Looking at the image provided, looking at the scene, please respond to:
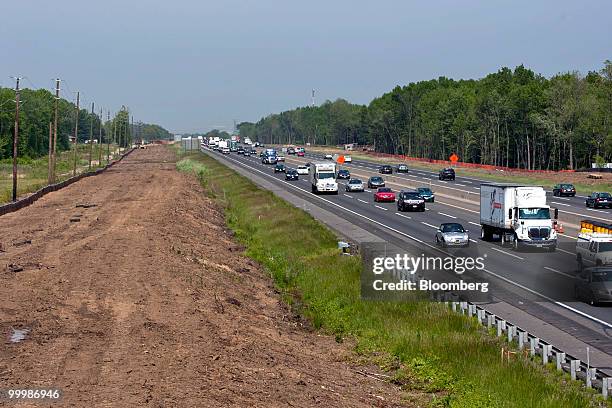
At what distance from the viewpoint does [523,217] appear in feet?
130

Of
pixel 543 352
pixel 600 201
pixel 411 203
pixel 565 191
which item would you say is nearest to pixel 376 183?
pixel 565 191

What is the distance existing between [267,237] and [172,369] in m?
30.8

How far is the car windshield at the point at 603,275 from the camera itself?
25766mm

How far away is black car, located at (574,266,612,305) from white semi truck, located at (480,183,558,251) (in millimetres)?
11581

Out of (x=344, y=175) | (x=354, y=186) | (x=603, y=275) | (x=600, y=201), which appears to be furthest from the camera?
(x=344, y=175)

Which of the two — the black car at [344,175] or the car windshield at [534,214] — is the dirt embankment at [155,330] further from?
the black car at [344,175]

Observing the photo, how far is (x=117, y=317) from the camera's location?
22.0 meters

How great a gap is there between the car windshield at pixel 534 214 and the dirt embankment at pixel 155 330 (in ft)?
44.9

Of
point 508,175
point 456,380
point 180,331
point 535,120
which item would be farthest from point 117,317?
point 535,120

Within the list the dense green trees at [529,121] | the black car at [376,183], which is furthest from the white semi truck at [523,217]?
the dense green trees at [529,121]

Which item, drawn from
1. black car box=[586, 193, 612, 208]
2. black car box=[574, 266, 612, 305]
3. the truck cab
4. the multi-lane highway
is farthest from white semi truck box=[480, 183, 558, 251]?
black car box=[586, 193, 612, 208]

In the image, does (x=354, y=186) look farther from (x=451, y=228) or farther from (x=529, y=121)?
(x=529, y=121)

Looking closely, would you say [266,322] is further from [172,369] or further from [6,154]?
[6,154]

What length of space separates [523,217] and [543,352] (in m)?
21.5
